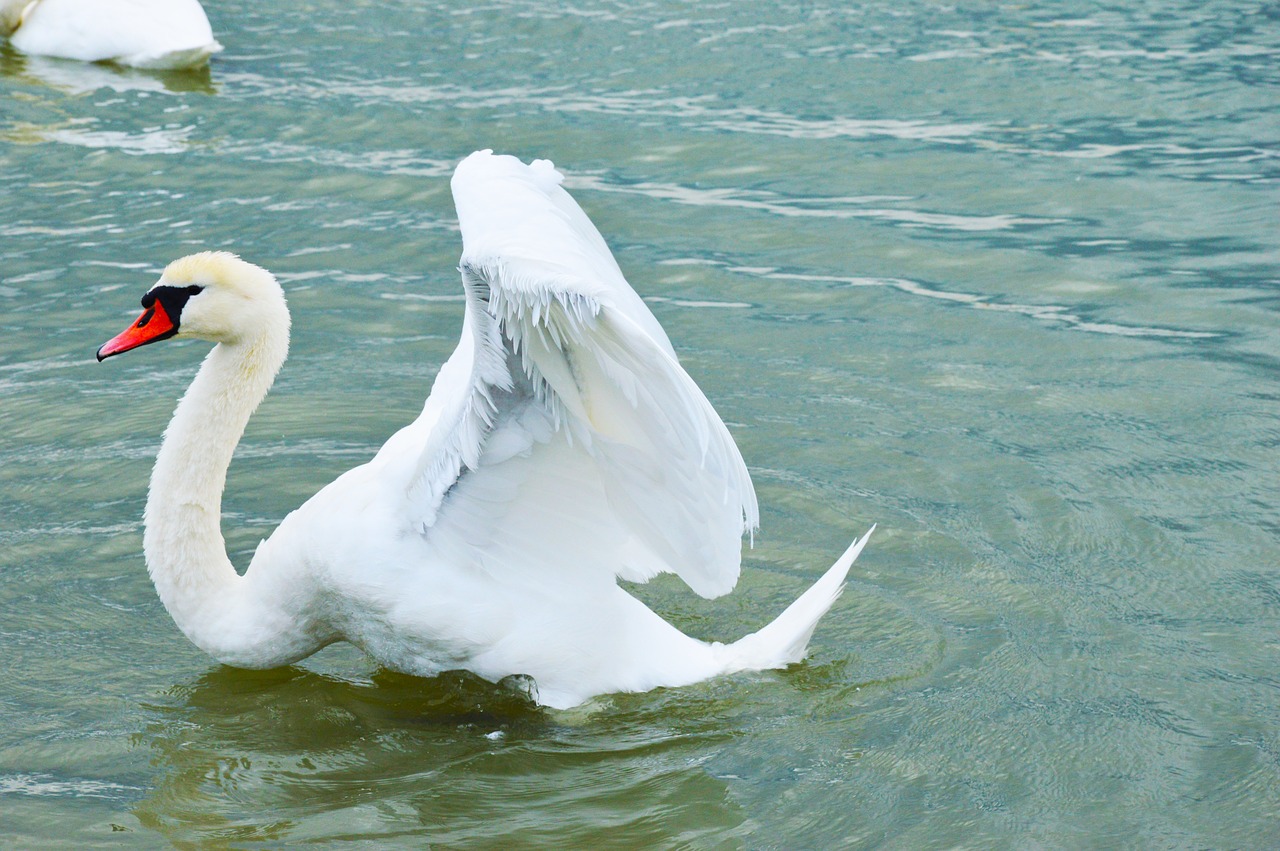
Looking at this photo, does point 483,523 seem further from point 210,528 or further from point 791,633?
point 791,633

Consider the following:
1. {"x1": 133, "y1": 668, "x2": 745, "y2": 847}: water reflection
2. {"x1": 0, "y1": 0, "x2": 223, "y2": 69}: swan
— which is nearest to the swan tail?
{"x1": 133, "y1": 668, "x2": 745, "y2": 847}: water reflection

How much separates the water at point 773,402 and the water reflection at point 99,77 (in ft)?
0.23

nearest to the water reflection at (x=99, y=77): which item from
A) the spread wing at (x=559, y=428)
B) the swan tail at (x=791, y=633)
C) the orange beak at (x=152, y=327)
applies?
the orange beak at (x=152, y=327)

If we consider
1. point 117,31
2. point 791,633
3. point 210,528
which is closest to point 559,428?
point 791,633

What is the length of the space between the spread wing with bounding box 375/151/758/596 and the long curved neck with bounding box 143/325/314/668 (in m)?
0.54

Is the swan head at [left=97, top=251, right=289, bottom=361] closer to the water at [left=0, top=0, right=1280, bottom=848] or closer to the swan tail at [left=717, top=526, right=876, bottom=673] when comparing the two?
the water at [left=0, top=0, right=1280, bottom=848]

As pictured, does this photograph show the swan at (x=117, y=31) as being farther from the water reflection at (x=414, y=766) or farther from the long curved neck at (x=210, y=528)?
the water reflection at (x=414, y=766)

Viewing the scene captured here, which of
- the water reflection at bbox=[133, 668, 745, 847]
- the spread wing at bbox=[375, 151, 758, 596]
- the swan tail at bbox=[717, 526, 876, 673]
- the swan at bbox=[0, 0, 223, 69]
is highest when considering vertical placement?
the swan at bbox=[0, 0, 223, 69]

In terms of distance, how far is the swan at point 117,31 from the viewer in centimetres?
1141

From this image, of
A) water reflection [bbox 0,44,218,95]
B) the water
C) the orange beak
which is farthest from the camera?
water reflection [bbox 0,44,218,95]

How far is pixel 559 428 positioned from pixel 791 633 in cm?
100

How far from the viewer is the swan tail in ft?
15.3

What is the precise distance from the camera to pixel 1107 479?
5.85m

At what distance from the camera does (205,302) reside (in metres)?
4.72
